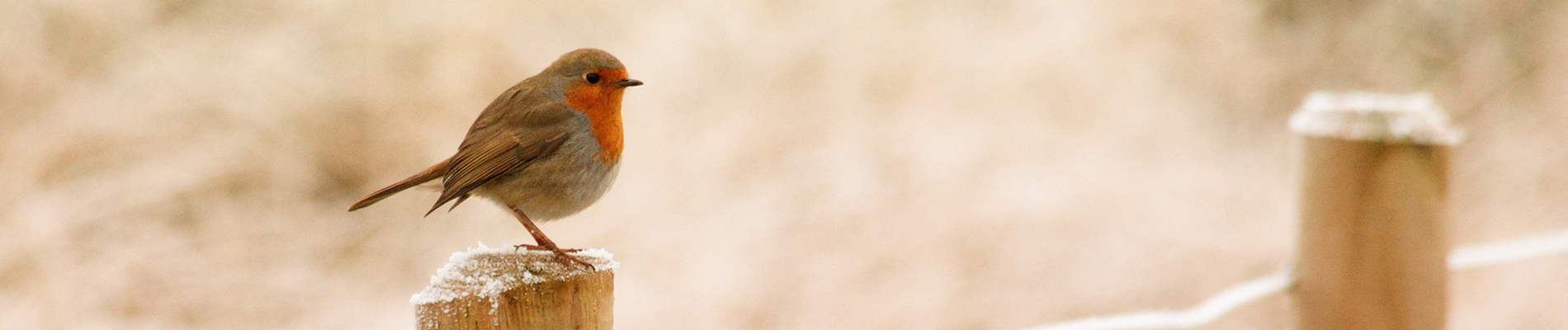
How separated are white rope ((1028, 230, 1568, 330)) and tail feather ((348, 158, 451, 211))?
1.02 metres

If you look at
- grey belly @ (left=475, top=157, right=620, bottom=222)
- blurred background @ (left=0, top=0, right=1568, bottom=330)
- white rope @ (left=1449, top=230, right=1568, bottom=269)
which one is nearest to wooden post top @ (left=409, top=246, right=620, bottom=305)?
grey belly @ (left=475, top=157, right=620, bottom=222)

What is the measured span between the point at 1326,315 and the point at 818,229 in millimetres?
3170

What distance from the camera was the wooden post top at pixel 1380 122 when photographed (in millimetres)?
2521

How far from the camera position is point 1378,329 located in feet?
8.41

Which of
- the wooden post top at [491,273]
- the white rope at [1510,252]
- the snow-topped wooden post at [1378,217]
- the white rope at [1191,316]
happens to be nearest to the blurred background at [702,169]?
the white rope at [1510,252]

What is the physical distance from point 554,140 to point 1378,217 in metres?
1.66

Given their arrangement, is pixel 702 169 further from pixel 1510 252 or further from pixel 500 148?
pixel 500 148

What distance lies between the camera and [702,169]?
17.5 feet

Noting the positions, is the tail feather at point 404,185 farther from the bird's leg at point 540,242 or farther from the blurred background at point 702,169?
the blurred background at point 702,169

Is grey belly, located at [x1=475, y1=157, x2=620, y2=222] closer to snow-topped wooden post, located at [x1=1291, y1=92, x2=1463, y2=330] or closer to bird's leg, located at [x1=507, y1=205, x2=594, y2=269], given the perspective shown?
bird's leg, located at [x1=507, y1=205, x2=594, y2=269]

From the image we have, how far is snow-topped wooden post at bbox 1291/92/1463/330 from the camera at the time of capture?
2.51 m

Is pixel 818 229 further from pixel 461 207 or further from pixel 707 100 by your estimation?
pixel 461 207

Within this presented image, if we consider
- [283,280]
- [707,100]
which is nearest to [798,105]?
[707,100]

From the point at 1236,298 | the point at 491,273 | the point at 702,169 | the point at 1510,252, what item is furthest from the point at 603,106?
the point at 702,169
